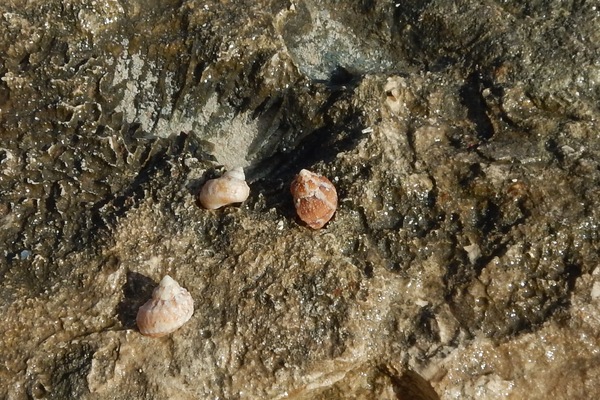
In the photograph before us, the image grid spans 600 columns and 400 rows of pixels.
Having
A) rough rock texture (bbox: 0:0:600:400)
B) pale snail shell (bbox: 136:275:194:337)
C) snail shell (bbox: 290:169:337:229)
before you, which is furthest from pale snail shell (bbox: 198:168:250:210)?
pale snail shell (bbox: 136:275:194:337)

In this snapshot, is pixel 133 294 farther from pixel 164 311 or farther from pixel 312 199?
pixel 312 199

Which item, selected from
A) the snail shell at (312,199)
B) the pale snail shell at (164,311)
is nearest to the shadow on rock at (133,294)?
the pale snail shell at (164,311)

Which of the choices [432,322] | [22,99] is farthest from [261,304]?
[22,99]

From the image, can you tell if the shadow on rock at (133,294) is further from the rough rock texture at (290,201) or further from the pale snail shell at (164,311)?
Answer: the pale snail shell at (164,311)

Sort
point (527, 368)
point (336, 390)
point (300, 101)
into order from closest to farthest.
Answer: point (527, 368), point (336, 390), point (300, 101)

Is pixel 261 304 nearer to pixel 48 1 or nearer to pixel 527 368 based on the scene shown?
pixel 527 368

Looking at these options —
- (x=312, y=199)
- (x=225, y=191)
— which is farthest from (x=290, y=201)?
(x=225, y=191)
